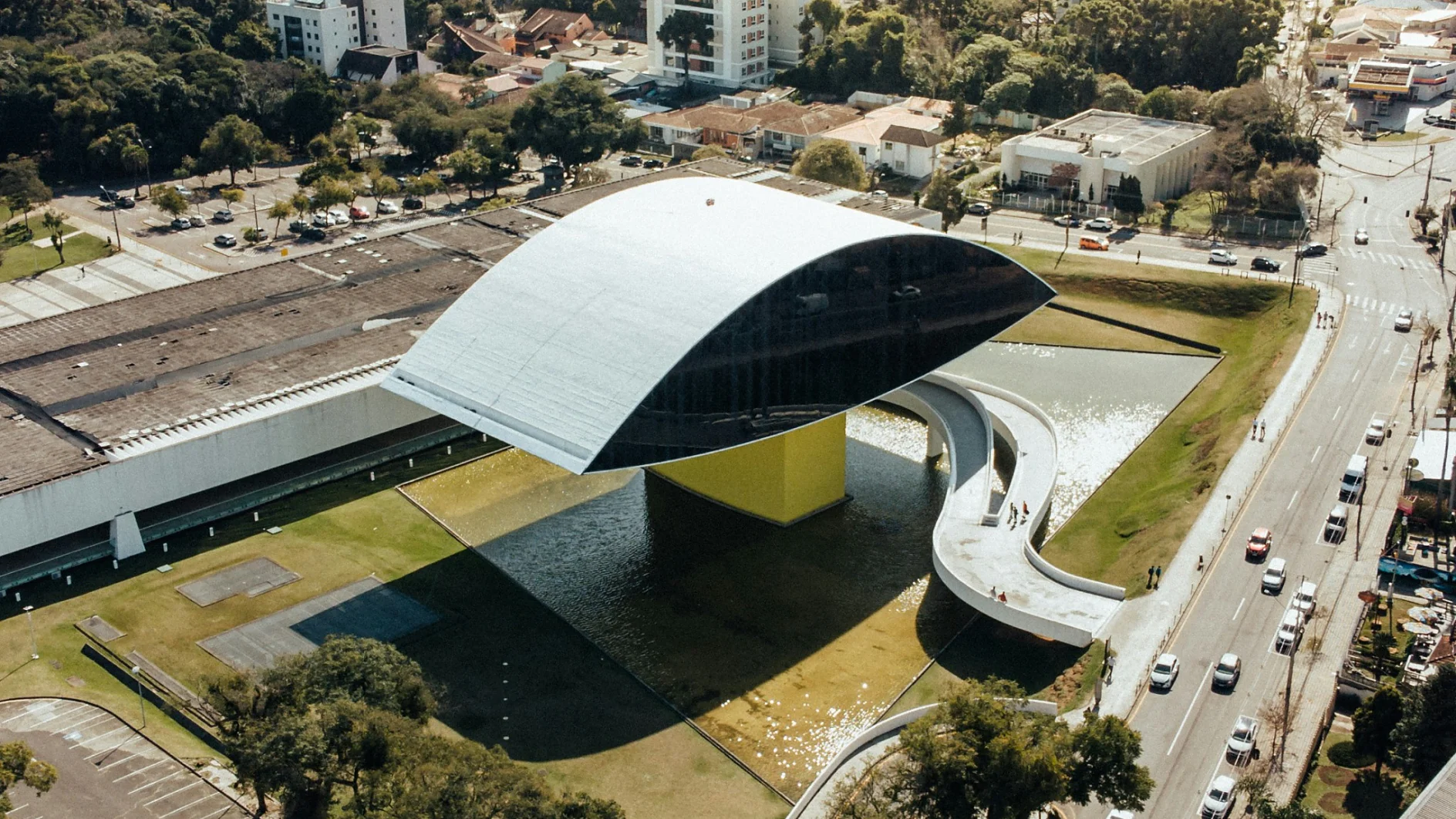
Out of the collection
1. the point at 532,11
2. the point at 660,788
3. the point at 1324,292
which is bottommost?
the point at 660,788

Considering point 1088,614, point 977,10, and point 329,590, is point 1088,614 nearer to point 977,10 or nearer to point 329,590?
point 329,590

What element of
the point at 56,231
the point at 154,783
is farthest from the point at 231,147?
the point at 154,783

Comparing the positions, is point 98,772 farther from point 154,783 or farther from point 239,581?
point 239,581

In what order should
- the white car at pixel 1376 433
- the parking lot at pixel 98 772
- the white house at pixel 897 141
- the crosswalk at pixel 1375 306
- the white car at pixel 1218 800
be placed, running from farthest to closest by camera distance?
the white house at pixel 897 141, the crosswalk at pixel 1375 306, the white car at pixel 1376 433, the parking lot at pixel 98 772, the white car at pixel 1218 800

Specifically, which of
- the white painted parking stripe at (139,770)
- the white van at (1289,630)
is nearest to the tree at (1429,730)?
the white van at (1289,630)

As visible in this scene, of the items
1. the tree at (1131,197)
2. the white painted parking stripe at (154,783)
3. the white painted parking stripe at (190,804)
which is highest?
the tree at (1131,197)

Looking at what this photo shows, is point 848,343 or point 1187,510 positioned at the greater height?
point 848,343

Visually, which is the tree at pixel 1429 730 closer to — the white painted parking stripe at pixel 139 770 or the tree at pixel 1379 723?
the tree at pixel 1379 723

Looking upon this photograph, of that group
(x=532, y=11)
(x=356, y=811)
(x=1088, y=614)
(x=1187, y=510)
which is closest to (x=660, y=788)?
(x=356, y=811)
